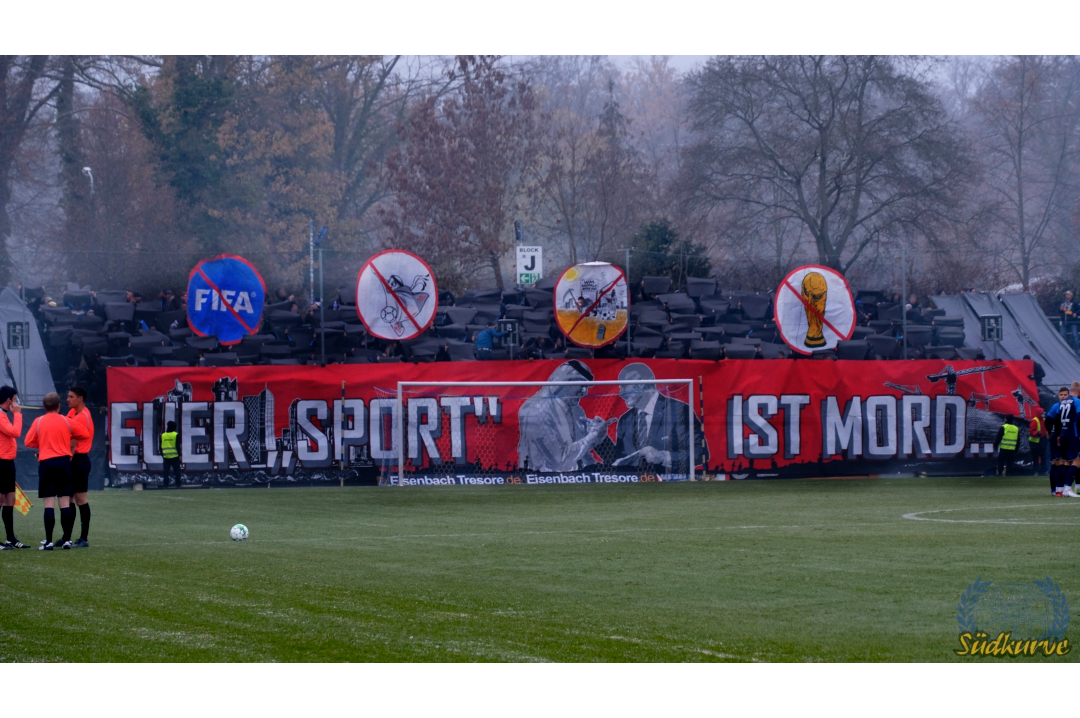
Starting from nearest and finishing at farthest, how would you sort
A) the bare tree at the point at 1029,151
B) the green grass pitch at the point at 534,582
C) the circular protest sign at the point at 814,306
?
the green grass pitch at the point at 534,582
the circular protest sign at the point at 814,306
the bare tree at the point at 1029,151

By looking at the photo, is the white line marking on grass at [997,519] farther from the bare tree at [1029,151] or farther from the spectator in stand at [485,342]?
the bare tree at [1029,151]

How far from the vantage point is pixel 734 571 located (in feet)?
38.8

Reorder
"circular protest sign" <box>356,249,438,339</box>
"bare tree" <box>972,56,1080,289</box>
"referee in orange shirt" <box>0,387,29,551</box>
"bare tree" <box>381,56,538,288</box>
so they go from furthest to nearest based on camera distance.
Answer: "bare tree" <box>972,56,1080,289</box> → "bare tree" <box>381,56,538,288</box> → "circular protest sign" <box>356,249,438,339</box> → "referee in orange shirt" <box>0,387,29,551</box>

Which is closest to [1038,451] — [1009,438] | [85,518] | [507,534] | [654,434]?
[1009,438]

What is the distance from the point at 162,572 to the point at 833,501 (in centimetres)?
1371

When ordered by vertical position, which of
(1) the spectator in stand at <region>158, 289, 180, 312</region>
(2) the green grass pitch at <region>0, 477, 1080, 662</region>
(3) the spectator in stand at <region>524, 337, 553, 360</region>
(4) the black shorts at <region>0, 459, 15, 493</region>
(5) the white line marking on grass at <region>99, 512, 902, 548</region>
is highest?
(1) the spectator in stand at <region>158, 289, 180, 312</region>

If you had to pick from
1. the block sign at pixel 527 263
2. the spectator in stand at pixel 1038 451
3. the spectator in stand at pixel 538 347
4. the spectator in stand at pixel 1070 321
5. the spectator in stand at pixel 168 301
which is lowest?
the spectator in stand at pixel 1038 451

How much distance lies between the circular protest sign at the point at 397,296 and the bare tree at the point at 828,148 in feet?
48.1

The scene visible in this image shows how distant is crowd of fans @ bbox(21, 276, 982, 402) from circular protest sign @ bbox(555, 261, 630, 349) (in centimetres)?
66

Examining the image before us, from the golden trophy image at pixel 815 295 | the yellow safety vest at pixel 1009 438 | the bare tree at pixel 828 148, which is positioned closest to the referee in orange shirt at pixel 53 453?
the golden trophy image at pixel 815 295

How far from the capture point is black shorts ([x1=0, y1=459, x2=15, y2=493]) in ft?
50.0

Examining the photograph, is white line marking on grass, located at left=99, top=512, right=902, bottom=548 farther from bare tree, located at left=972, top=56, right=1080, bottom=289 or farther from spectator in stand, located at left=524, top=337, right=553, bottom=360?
bare tree, located at left=972, top=56, right=1080, bottom=289

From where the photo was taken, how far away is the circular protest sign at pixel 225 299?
29.3 m

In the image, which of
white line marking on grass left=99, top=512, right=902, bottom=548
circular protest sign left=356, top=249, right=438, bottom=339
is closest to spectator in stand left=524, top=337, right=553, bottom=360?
circular protest sign left=356, top=249, right=438, bottom=339
